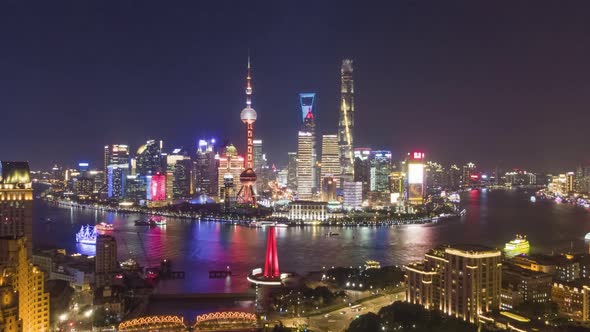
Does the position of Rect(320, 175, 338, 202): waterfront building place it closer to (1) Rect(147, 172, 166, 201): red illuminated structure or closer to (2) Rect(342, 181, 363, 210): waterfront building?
(2) Rect(342, 181, 363, 210): waterfront building

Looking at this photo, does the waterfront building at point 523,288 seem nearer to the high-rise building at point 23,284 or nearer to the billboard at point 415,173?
the high-rise building at point 23,284

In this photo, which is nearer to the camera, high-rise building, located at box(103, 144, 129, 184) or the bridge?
the bridge

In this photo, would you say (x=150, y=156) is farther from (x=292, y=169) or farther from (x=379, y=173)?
(x=379, y=173)

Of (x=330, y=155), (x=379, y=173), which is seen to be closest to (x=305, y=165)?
(x=330, y=155)

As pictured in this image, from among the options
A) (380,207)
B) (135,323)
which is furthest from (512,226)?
(135,323)

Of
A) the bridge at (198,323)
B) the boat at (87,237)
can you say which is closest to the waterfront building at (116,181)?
the boat at (87,237)

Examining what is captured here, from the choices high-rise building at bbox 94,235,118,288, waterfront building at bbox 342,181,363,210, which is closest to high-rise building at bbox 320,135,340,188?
waterfront building at bbox 342,181,363,210

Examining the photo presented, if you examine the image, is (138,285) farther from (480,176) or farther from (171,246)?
(480,176)
